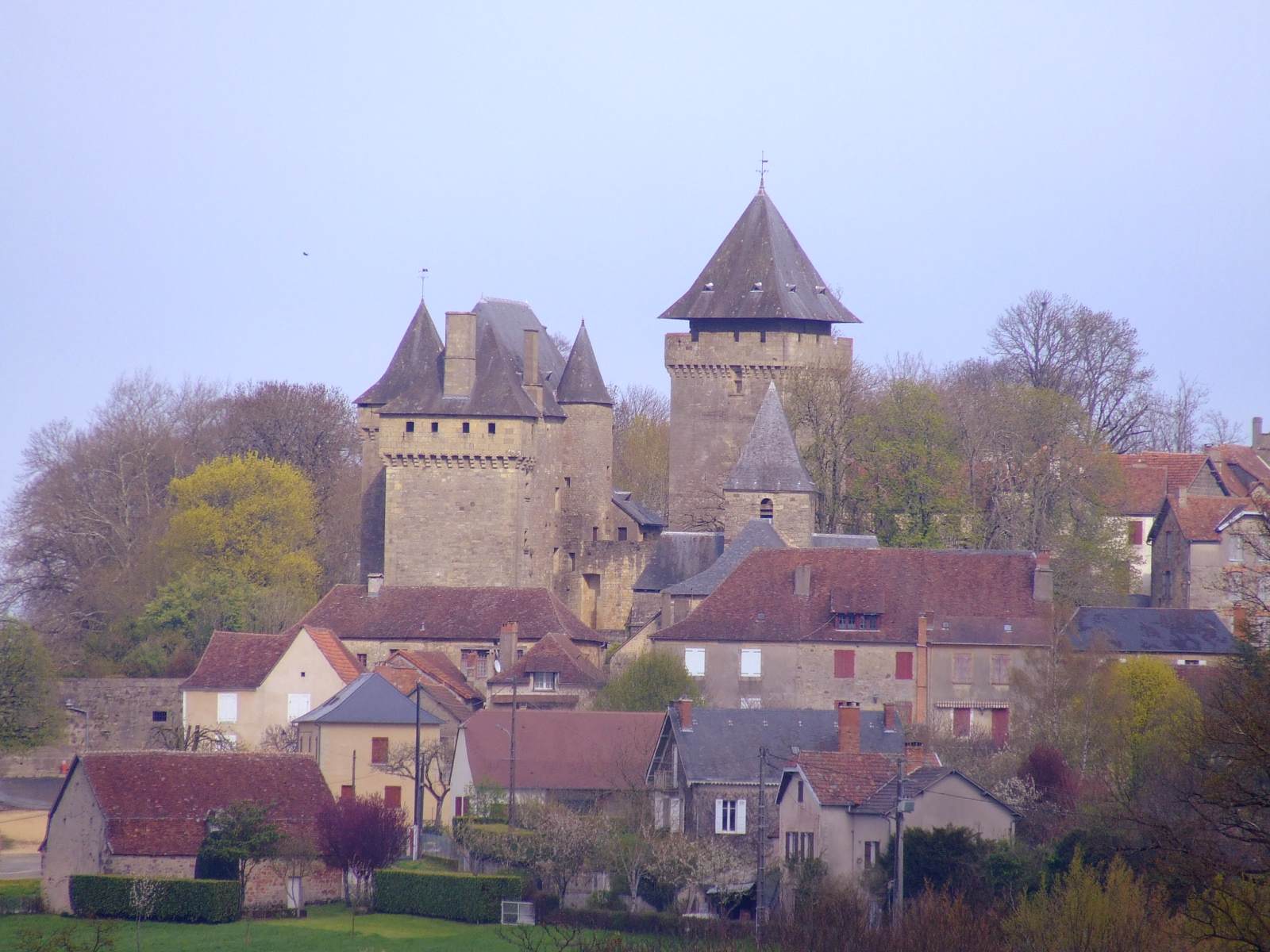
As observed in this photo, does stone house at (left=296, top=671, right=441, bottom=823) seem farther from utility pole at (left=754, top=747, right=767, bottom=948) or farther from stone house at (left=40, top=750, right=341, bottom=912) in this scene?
utility pole at (left=754, top=747, right=767, bottom=948)

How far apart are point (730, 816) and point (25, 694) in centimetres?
1862

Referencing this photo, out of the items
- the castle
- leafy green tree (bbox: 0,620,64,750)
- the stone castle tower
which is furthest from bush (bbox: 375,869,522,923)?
the stone castle tower

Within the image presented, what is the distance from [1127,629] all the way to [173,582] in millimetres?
24205

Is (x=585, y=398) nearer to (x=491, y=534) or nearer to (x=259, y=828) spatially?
(x=491, y=534)

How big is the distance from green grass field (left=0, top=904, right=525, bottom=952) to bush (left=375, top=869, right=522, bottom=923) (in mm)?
261

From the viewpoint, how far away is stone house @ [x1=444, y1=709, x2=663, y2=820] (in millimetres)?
42594

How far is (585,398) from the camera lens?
62.2 m

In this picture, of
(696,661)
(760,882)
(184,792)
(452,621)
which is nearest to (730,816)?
(760,882)

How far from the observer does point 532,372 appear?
61.1m

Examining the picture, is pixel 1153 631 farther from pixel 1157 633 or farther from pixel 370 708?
pixel 370 708

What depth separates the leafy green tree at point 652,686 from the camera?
4781 cm

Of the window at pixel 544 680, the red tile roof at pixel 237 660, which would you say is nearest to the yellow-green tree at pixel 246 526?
the red tile roof at pixel 237 660

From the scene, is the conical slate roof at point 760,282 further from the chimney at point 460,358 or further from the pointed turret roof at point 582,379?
the chimney at point 460,358

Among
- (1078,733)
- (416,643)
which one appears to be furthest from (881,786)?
(416,643)
